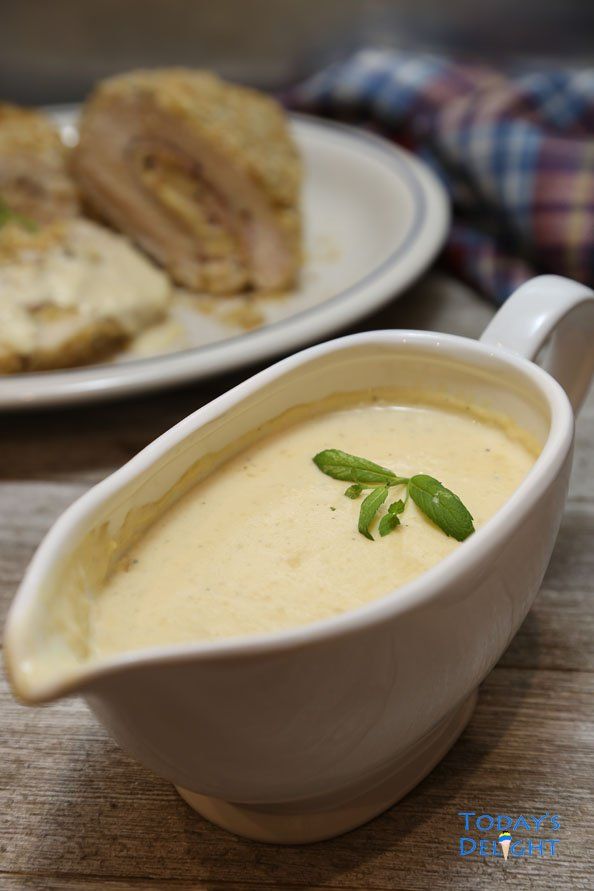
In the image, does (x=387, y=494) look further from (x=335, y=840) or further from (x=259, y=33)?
(x=259, y=33)

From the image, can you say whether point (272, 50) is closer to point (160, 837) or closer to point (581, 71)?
point (581, 71)

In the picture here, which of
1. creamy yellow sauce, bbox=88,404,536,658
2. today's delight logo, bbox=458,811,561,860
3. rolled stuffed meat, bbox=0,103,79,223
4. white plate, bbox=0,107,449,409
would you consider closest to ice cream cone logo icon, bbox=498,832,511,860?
today's delight logo, bbox=458,811,561,860

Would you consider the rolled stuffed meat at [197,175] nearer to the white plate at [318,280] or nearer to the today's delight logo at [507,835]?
the white plate at [318,280]

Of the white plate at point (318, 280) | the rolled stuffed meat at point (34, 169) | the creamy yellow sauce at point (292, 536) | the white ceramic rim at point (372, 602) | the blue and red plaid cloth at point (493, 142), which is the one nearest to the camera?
the white ceramic rim at point (372, 602)

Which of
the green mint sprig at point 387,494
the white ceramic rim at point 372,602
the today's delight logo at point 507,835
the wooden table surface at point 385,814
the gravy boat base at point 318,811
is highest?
the white ceramic rim at point 372,602

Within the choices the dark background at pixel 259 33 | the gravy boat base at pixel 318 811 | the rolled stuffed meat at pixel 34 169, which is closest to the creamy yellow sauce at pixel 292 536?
the gravy boat base at pixel 318 811

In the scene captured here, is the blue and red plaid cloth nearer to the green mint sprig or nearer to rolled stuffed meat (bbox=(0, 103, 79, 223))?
rolled stuffed meat (bbox=(0, 103, 79, 223))

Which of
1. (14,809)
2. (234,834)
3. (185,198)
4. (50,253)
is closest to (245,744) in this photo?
(234,834)
